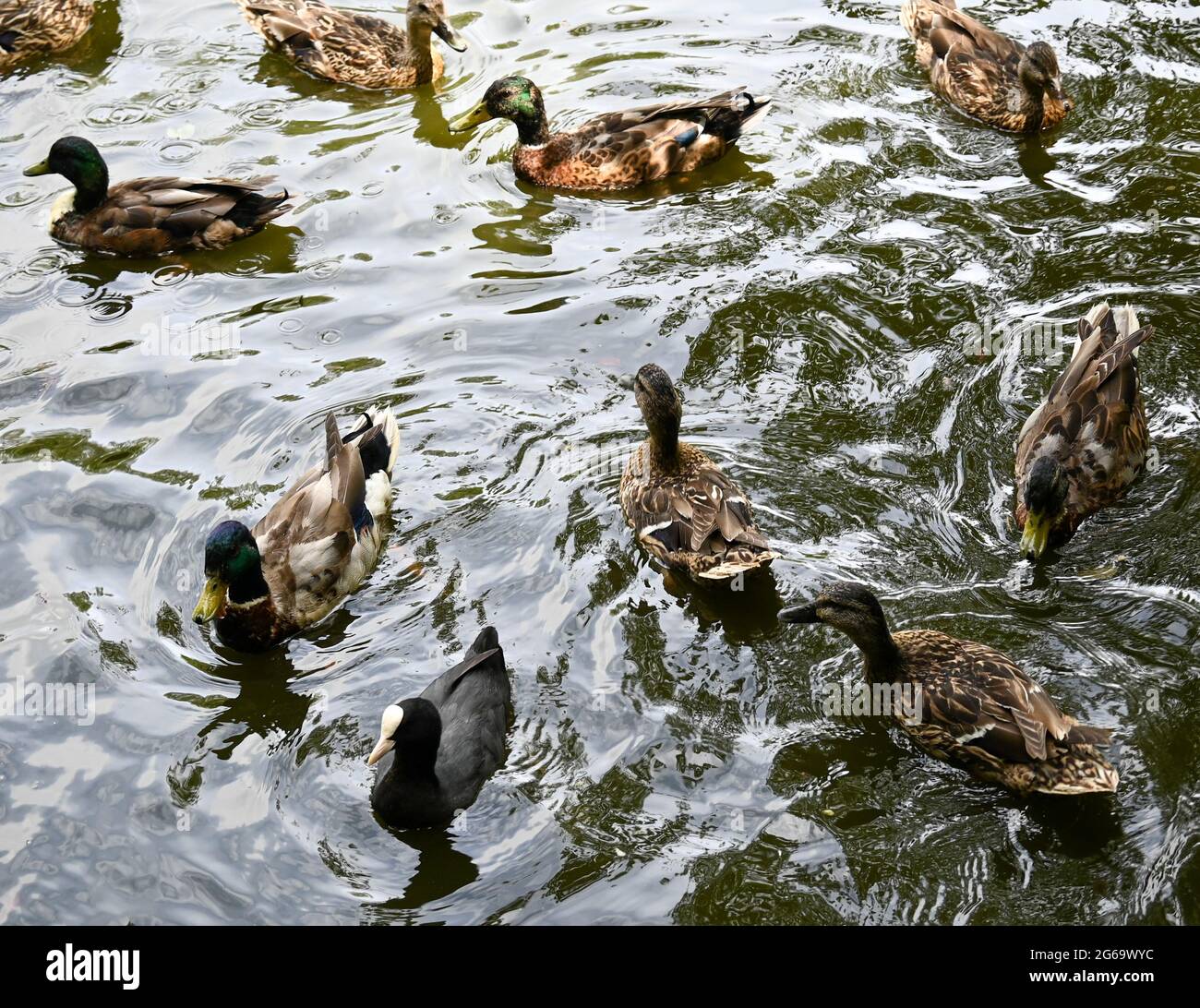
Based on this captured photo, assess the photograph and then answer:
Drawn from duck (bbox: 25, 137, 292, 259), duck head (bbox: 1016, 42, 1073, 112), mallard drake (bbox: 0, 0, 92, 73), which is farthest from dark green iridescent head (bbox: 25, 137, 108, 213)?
duck head (bbox: 1016, 42, 1073, 112)

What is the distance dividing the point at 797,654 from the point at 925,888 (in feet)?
5.27

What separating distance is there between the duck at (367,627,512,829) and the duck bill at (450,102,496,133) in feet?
20.2

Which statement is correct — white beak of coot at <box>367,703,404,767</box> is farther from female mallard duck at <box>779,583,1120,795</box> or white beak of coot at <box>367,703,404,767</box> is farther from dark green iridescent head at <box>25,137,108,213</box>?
dark green iridescent head at <box>25,137,108,213</box>

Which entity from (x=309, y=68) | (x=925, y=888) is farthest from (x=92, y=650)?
(x=309, y=68)

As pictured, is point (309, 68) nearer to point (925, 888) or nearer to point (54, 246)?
point (54, 246)

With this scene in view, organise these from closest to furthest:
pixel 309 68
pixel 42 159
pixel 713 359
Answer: pixel 713 359, pixel 42 159, pixel 309 68

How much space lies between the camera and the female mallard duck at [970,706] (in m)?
6.18

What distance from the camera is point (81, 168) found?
10.6 metres

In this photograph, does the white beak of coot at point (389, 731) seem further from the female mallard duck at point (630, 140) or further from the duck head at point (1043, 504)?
the female mallard duck at point (630, 140)

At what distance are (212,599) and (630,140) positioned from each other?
18.4ft

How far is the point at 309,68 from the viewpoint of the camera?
495 inches

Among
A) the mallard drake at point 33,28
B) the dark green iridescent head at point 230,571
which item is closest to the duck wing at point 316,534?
the dark green iridescent head at point 230,571

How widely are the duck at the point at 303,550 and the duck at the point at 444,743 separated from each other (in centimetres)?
104

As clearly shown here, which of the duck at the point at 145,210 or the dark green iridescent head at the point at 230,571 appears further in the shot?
the duck at the point at 145,210
